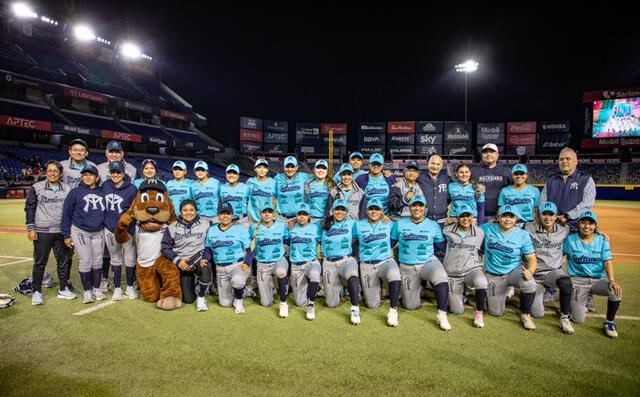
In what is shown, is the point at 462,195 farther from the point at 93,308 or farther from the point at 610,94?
the point at 610,94

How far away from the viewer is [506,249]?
4941 mm

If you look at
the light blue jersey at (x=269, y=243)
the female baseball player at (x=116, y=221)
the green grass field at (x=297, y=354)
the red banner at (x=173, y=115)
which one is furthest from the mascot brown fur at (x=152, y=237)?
the red banner at (x=173, y=115)

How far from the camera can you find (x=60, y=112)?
30.7 metres

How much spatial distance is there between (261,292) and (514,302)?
4116mm

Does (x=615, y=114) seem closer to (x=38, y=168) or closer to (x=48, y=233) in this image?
(x=48, y=233)

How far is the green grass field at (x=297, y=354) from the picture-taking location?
10.4 feet

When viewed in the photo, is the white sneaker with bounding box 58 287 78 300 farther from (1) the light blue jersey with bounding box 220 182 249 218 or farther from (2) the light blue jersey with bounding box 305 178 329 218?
(2) the light blue jersey with bounding box 305 178 329 218

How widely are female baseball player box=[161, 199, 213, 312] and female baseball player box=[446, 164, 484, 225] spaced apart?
416cm

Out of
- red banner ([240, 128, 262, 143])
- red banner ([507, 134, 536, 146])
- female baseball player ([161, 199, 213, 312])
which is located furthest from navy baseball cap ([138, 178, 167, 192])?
red banner ([507, 134, 536, 146])

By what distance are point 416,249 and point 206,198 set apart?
4070 mm

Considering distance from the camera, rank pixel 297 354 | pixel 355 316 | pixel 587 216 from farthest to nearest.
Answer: pixel 587 216, pixel 355 316, pixel 297 354

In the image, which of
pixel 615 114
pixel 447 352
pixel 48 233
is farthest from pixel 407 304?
pixel 615 114

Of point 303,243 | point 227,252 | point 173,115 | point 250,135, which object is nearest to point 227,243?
point 227,252

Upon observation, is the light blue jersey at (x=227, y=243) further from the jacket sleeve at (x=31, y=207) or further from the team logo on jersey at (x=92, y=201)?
the jacket sleeve at (x=31, y=207)
